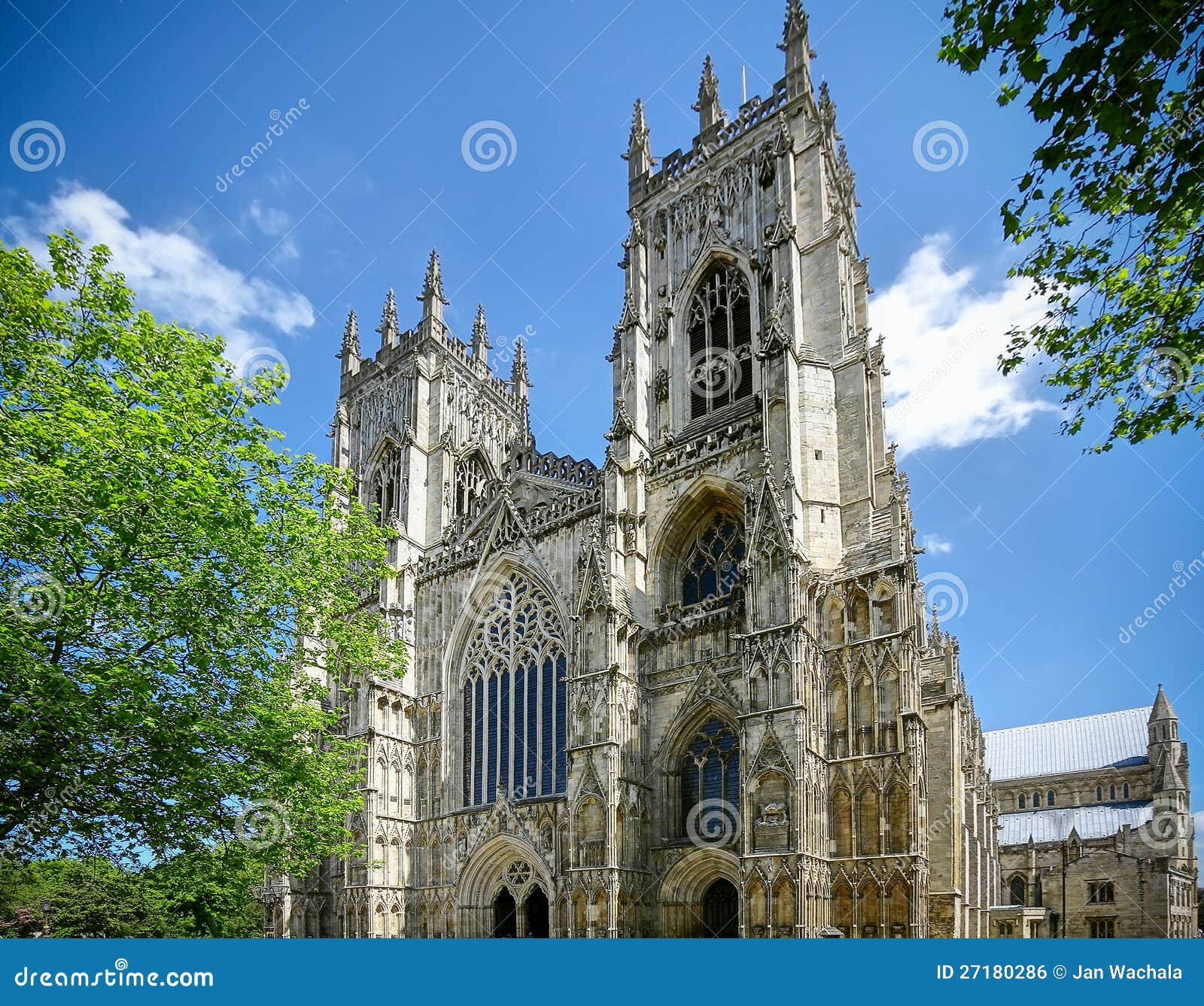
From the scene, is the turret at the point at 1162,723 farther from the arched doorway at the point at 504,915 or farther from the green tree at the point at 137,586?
the green tree at the point at 137,586

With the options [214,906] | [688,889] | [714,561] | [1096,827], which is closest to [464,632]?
[714,561]

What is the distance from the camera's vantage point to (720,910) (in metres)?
22.0

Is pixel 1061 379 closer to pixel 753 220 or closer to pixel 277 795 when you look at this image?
pixel 277 795

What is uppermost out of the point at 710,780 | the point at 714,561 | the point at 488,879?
the point at 714,561

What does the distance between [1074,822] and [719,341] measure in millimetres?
44458

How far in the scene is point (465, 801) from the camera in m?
28.5

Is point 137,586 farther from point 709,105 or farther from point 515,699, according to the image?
point 709,105

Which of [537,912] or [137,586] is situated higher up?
[137,586]

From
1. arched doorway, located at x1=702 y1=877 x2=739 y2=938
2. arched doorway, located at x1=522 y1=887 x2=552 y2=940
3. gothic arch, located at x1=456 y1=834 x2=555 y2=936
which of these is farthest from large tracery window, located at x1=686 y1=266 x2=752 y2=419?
arched doorway, located at x1=522 y1=887 x2=552 y2=940

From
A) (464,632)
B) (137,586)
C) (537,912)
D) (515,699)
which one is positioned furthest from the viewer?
(464,632)

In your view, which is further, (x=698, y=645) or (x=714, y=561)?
(x=714, y=561)

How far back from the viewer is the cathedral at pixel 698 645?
20.2 m

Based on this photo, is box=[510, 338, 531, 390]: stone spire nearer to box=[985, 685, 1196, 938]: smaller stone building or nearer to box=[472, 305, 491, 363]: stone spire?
box=[472, 305, 491, 363]: stone spire

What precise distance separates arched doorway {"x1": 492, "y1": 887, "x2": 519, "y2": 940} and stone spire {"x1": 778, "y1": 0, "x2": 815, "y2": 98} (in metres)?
25.7
